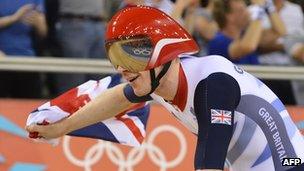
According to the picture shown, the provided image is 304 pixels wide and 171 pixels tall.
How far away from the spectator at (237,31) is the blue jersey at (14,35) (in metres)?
1.54

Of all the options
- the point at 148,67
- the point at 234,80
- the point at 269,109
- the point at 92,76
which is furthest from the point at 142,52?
the point at 92,76

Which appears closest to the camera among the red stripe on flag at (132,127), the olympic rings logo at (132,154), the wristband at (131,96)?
A: the wristband at (131,96)

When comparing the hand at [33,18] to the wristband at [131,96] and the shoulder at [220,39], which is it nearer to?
the shoulder at [220,39]

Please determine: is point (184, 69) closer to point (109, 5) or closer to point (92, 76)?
point (92, 76)

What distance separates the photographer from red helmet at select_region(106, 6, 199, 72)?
371 centimetres

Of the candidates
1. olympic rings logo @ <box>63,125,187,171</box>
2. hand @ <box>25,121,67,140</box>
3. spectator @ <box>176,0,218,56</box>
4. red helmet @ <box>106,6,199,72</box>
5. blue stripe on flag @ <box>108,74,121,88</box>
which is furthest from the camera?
spectator @ <box>176,0,218,56</box>

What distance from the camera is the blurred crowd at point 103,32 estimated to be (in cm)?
739

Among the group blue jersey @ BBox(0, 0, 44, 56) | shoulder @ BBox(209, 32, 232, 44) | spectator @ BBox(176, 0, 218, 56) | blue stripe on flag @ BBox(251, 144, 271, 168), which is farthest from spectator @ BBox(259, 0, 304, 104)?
blue stripe on flag @ BBox(251, 144, 271, 168)

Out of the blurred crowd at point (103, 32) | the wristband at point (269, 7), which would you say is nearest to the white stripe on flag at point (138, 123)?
the blurred crowd at point (103, 32)

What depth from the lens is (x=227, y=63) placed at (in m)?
3.89

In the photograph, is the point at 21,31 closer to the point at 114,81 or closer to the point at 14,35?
the point at 14,35

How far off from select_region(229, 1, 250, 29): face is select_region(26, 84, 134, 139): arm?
324 cm

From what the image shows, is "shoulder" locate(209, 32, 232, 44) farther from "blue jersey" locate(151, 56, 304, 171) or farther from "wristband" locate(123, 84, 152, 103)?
"blue jersey" locate(151, 56, 304, 171)

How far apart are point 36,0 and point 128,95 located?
11.3 feet
